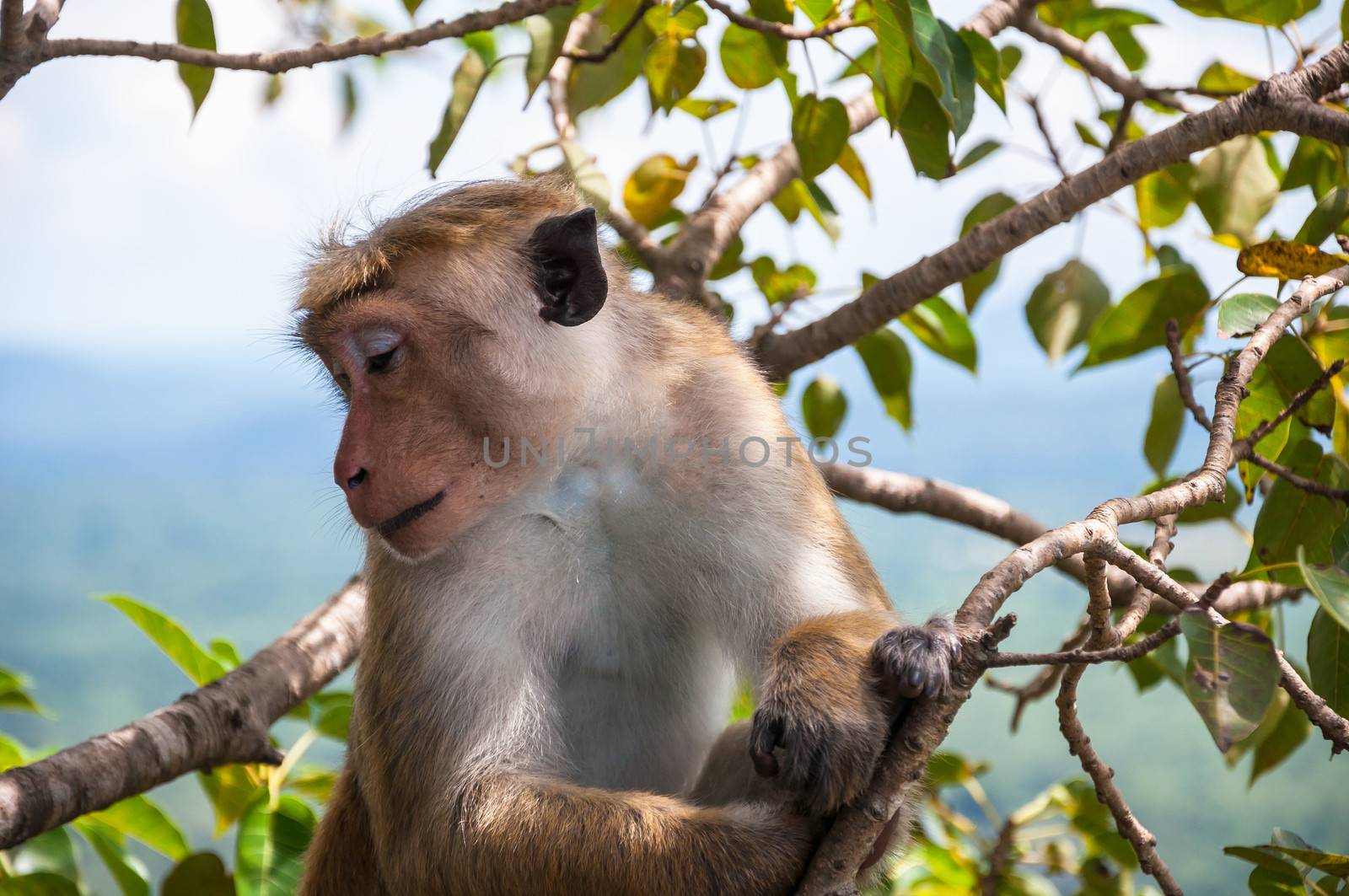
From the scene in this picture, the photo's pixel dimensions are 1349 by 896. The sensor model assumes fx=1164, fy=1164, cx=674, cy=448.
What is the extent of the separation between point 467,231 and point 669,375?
0.55 metres

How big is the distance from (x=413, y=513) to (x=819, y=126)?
4.77ft

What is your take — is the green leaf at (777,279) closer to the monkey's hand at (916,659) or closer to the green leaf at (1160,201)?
the green leaf at (1160,201)

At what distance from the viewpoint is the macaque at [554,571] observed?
7.10 feet

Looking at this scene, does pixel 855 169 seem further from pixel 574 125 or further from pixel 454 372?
pixel 454 372

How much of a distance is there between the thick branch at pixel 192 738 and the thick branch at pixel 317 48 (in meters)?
1.52

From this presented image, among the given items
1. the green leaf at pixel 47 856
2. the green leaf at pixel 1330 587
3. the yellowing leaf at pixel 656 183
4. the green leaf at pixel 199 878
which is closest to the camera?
the green leaf at pixel 1330 587

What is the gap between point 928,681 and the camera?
6.25 ft

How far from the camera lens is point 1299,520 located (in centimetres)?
239

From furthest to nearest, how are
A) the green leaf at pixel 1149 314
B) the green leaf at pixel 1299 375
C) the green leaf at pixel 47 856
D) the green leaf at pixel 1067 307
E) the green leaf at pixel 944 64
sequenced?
the green leaf at pixel 1067 307
the green leaf at pixel 1149 314
the green leaf at pixel 47 856
the green leaf at pixel 1299 375
the green leaf at pixel 944 64

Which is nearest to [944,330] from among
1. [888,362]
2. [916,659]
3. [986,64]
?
[888,362]

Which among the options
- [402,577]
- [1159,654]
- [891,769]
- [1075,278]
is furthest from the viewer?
[1075,278]

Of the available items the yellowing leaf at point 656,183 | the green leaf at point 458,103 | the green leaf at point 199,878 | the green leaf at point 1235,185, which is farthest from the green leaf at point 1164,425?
the green leaf at point 199,878

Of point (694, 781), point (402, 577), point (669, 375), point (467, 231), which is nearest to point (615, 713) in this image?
point (694, 781)

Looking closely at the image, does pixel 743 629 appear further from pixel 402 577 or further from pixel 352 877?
Answer: pixel 352 877
